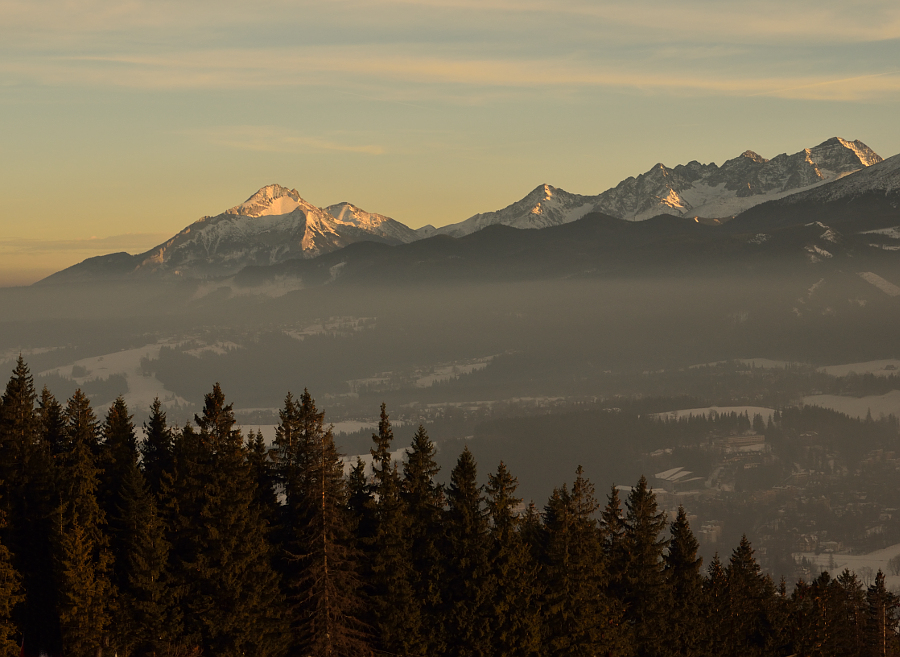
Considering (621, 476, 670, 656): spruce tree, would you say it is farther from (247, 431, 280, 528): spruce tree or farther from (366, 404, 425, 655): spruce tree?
(247, 431, 280, 528): spruce tree

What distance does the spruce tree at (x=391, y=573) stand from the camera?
71.0m

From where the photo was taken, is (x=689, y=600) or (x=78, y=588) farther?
(x=689, y=600)

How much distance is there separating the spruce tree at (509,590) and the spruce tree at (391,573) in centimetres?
544

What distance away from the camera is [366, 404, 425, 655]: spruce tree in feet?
233

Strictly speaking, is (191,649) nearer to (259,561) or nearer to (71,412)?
(259,561)

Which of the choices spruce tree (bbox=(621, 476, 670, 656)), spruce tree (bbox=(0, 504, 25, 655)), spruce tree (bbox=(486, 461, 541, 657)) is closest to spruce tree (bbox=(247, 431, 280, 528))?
spruce tree (bbox=(486, 461, 541, 657))

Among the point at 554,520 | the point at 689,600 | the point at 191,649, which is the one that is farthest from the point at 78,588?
the point at 689,600

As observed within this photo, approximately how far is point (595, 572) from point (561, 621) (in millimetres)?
4242

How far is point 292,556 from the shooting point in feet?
231

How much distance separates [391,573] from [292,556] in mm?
6879

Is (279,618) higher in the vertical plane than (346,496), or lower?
lower

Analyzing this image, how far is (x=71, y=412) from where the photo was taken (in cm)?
7956

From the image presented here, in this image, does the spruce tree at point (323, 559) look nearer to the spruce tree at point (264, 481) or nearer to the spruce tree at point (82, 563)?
the spruce tree at point (264, 481)

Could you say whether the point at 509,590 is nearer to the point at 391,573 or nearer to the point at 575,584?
the point at 575,584
